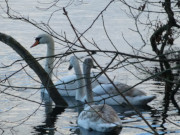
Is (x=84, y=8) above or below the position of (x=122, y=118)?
above

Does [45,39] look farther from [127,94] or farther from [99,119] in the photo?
[99,119]

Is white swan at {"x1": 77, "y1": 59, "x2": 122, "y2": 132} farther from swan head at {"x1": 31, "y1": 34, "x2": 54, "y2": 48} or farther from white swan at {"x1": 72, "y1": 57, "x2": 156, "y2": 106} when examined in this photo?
swan head at {"x1": 31, "y1": 34, "x2": 54, "y2": 48}

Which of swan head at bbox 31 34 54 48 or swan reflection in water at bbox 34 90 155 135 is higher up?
swan head at bbox 31 34 54 48

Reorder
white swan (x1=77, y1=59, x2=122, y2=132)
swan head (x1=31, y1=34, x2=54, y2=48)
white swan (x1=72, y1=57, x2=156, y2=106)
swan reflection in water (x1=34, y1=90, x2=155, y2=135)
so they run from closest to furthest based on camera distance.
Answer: white swan (x1=77, y1=59, x2=122, y2=132)
swan reflection in water (x1=34, y1=90, x2=155, y2=135)
white swan (x1=72, y1=57, x2=156, y2=106)
swan head (x1=31, y1=34, x2=54, y2=48)

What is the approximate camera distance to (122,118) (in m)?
9.68

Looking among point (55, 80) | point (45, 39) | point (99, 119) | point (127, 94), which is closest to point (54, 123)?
point (99, 119)

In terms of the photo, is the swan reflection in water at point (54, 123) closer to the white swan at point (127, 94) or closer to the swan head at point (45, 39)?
the white swan at point (127, 94)

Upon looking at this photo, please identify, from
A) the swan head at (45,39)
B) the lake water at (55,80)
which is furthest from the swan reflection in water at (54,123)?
the swan head at (45,39)

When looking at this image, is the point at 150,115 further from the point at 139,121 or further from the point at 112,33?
the point at 112,33

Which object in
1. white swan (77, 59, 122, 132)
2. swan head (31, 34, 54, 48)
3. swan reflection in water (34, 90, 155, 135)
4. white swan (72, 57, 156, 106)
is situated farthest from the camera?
swan head (31, 34, 54, 48)

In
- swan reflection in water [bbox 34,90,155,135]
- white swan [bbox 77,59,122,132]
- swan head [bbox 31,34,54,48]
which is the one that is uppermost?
swan head [bbox 31,34,54,48]

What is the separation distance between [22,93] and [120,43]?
19.4 feet

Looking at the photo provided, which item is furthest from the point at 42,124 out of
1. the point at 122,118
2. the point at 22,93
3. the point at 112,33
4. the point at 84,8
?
the point at 84,8

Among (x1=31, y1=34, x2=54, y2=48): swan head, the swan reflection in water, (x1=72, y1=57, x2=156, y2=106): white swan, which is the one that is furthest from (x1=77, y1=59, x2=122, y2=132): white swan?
(x1=31, y1=34, x2=54, y2=48): swan head
